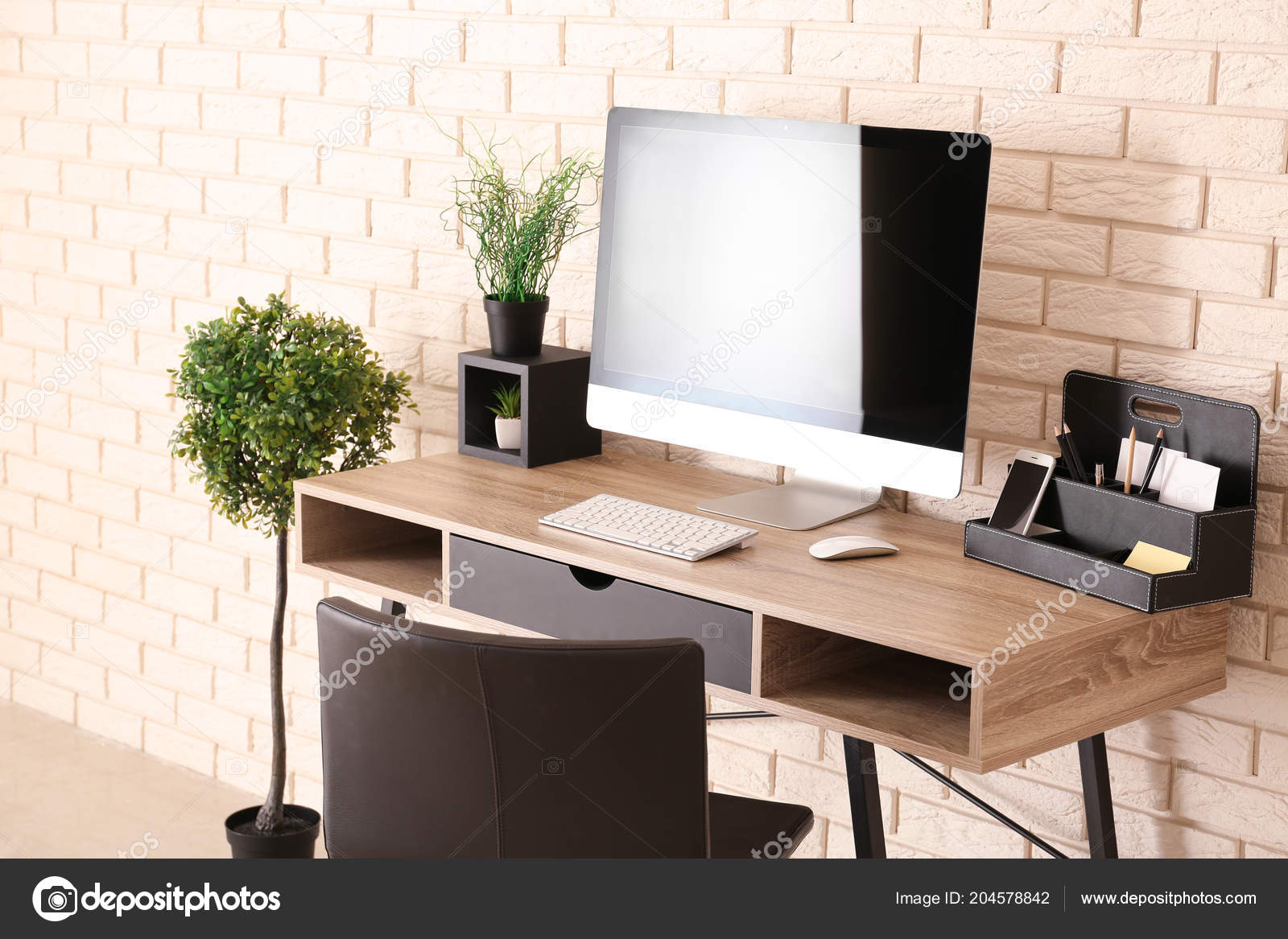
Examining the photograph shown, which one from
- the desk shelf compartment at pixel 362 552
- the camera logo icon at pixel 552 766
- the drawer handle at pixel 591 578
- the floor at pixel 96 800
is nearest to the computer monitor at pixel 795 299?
the drawer handle at pixel 591 578

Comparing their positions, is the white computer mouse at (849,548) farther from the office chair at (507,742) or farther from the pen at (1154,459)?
the office chair at (507,742)

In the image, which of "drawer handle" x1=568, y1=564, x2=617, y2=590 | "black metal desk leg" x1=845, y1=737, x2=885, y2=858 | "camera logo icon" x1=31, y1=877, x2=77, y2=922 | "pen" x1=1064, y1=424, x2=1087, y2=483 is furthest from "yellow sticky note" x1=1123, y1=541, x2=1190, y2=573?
"camera logo icon" x1=31, y1=877, x2=77, y2=922

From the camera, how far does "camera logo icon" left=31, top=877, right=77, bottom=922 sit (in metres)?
1.63

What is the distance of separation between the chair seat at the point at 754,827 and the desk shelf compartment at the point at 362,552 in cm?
54

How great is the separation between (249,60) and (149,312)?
63cm

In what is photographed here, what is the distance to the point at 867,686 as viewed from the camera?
1777mm

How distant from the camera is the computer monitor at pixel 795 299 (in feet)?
6.15

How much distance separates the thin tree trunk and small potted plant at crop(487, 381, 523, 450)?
24.0 inches

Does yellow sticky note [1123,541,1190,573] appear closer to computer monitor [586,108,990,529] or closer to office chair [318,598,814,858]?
computer monitor [586,108,990,529]

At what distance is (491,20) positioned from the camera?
102 inches

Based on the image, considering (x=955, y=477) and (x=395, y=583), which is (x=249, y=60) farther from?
(x=955, y=477)

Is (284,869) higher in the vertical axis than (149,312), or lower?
lower

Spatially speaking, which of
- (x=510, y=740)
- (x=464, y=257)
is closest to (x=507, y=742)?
(x=510, y=740)

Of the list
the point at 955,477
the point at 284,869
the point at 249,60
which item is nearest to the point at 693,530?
the point at 955,477
